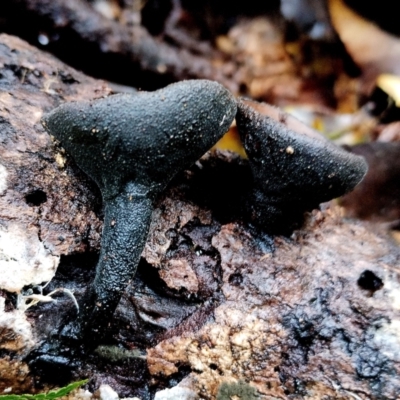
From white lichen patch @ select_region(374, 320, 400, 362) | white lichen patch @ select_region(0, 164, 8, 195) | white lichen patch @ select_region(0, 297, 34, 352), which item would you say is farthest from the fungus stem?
white lichen patch @ select_region(374, 320, 400, 362)

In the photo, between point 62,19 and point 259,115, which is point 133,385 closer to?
point 259,115

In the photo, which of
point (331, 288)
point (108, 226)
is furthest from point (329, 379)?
point (108, 226)

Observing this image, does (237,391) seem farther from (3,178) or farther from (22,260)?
(3,178)

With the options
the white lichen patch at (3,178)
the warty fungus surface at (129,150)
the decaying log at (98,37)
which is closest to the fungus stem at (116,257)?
the warty fungus surface at (129,150)

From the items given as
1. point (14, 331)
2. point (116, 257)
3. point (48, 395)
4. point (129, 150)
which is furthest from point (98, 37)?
point (48, 395)

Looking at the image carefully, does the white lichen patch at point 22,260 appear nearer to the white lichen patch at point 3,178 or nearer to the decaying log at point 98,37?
the white lichen patch at point 3,178

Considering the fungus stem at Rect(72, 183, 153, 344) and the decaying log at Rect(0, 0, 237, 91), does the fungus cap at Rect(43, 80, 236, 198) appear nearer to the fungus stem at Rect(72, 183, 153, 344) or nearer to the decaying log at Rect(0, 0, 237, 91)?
the fungus stem at Rect(72, 183, 153, 344)

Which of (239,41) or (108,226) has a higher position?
(239,41)
